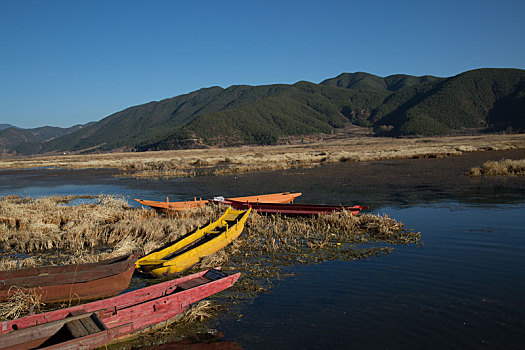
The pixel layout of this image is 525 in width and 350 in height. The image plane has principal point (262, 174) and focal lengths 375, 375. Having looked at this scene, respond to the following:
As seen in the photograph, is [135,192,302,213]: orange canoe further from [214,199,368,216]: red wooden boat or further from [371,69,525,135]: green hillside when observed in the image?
[371,69,525,135]: green hillside

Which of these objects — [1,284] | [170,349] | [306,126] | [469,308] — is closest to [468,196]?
[469,308]

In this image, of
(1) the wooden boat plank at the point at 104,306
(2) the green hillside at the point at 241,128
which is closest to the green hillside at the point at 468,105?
(2) the green hillside at the point at 241,128

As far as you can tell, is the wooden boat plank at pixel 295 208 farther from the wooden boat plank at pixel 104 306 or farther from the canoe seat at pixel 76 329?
the canoe seat at pixel 76 329

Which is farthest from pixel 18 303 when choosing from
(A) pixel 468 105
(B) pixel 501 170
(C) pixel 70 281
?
(A) pixel 468 105

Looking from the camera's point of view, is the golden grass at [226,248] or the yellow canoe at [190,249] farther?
the golden grass at [226,248]

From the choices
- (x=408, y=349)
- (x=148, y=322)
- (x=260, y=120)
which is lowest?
(x=408, y=349)

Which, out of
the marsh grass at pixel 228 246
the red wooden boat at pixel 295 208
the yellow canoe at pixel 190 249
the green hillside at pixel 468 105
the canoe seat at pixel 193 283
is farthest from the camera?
the green hillside at pixel 468 105

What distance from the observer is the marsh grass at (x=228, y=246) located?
417 inches

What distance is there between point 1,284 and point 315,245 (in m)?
8.46

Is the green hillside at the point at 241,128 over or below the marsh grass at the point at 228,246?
over

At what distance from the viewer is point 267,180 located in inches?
1374

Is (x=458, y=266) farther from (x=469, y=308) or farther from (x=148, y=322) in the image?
(x=148, y=322)

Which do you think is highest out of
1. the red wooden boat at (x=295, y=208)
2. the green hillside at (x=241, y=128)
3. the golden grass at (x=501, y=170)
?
the green hillside at (x=241, y=128)

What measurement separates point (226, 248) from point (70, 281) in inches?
202
